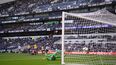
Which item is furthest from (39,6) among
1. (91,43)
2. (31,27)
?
(91,43)

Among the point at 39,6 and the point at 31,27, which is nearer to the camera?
the point at 31,27

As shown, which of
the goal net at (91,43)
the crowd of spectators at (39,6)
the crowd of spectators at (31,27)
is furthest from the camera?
the crowd of spectators at (31,27)

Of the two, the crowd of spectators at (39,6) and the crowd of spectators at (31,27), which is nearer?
the crowd of spectators at (39,6)

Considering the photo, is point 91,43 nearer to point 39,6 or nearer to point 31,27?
point 31,27

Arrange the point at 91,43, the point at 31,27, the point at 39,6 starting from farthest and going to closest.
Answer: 1. the point at 39,6
2. the point at 31,27
3. the point at 91,43

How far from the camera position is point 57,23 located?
47969 millimetres

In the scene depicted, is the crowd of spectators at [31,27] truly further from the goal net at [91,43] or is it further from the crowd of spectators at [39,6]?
the goal net at [91,43]

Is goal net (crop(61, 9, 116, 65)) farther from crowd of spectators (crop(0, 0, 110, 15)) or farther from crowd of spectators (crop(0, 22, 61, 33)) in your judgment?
crowd of spectators (crop(0, 22, 61, 33))

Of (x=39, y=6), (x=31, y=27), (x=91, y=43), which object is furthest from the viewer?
(x=39, y=6)

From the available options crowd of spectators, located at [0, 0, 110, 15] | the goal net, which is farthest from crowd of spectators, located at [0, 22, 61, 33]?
the goal net

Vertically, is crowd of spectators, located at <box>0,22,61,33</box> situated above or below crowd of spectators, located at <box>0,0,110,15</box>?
below

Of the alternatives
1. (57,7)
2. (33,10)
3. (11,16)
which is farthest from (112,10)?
(11,16)


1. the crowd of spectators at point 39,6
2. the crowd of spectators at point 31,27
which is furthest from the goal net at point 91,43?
the crowd of spectators at point 31,27

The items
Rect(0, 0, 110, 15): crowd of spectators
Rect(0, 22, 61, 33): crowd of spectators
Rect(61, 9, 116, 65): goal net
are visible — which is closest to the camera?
Rect(61, 9, 116, 65): goal net
